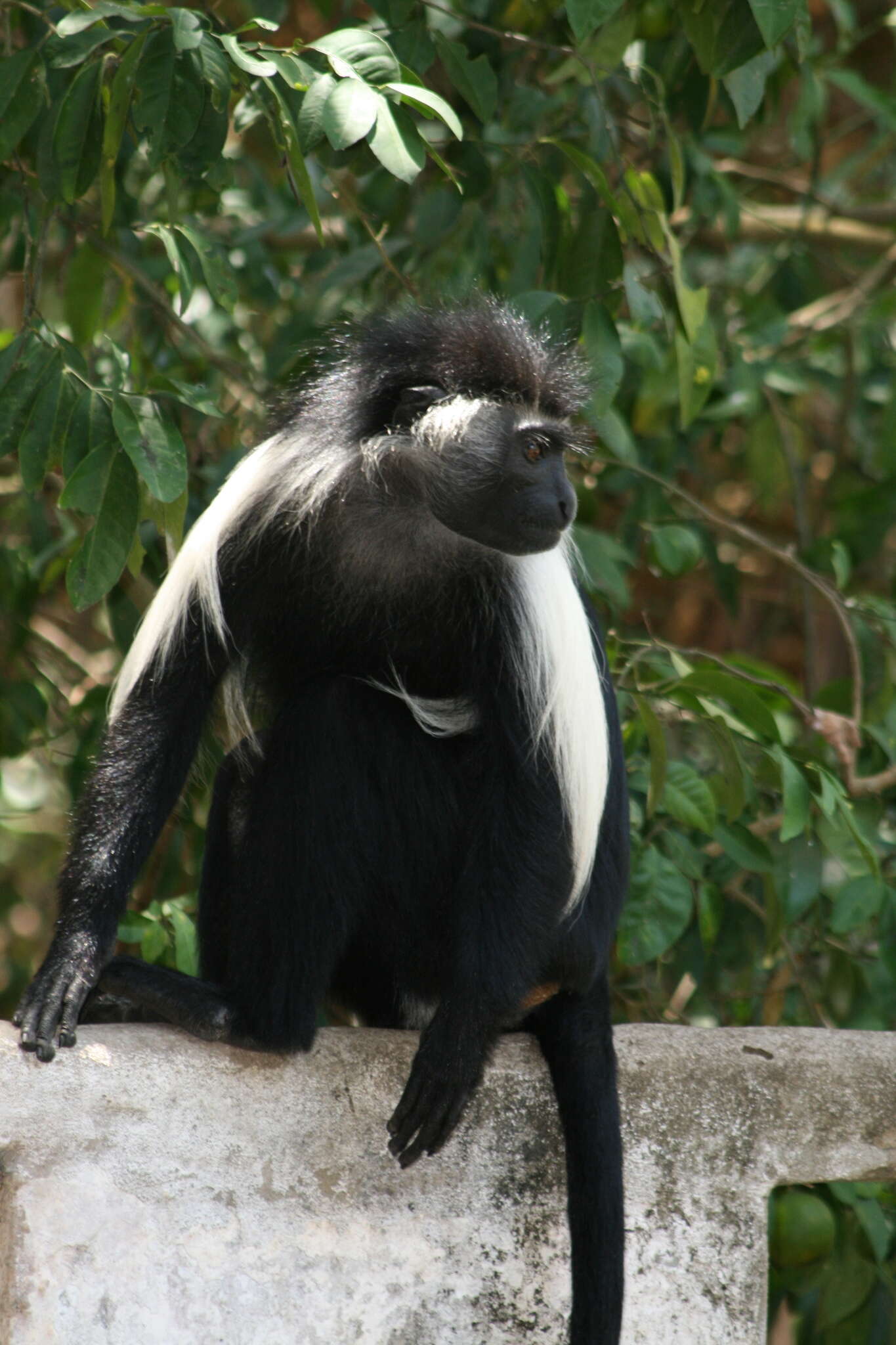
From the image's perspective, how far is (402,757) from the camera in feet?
7.17

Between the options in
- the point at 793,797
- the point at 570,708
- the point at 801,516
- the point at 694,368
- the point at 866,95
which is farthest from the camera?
the point at 801,516

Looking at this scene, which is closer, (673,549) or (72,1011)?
(72,1011)

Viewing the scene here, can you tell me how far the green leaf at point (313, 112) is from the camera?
1926 millimetres

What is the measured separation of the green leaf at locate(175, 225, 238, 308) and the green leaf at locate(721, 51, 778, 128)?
32.7 inches

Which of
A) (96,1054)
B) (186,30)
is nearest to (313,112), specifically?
(186,30)

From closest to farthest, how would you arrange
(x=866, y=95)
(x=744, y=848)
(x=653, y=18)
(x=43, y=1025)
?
1. (x=43, y=1025)
2. (x=744, y=848)
3. (x=653, y=18)
4. (x=866, y=95)

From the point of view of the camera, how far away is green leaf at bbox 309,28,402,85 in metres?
1.98

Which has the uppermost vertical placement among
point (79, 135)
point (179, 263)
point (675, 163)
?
point (79, 135)

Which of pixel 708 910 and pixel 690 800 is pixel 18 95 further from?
pixel 708 910

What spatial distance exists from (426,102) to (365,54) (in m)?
0.11

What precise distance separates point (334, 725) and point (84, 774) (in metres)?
1.08

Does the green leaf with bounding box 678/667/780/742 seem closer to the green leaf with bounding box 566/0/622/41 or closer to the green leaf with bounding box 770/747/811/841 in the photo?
the green leaf with bounding box 770/747/811/841

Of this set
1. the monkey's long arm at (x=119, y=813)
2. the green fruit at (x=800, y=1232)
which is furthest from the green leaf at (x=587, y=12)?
the green fruit at (x=800, y=1232)

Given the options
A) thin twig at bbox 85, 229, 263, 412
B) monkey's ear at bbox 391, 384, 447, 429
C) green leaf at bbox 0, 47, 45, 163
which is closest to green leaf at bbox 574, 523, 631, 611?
monkey's ear at bbox 391, 384, 447, 429
